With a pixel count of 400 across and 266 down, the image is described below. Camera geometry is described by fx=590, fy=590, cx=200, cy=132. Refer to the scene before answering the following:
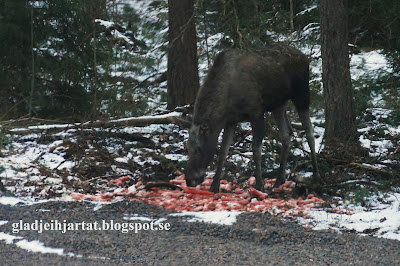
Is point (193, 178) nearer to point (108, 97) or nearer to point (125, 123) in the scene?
point (125, 123)

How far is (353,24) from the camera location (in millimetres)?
15000

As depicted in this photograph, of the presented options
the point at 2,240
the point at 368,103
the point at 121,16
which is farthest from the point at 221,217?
the point at 121,16

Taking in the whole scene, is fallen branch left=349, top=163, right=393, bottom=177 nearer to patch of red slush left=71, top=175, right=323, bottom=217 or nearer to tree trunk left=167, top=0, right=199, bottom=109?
patch of red slush left=71, top=175, right=323, bottom=217

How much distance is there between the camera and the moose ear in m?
7.83

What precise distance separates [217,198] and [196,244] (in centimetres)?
219

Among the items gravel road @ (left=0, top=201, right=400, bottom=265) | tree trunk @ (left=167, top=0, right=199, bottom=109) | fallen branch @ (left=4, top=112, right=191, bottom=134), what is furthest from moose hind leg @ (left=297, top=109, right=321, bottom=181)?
tree trunk @ (left=167, top=0, right=199, bottom=109)

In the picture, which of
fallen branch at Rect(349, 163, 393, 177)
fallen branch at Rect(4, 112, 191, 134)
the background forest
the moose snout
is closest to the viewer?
the moose snout

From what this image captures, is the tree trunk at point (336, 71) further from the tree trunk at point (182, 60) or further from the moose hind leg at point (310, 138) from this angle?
the tree trunk at point (182, 60)

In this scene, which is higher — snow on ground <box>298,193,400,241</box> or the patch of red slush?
the patch of red slush

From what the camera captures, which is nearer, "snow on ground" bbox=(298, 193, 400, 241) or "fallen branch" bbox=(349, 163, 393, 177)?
"snow on ground" bbox=(298, 193, 400, 241)

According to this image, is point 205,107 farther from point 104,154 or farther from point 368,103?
point 368,103

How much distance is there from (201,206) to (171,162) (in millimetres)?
2099

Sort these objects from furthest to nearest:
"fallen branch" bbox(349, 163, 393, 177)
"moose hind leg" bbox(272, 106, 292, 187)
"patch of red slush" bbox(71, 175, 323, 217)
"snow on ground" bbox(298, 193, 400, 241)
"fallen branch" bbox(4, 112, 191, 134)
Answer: "fallen branch" bbox(4, 112, 191, 134), "moose hind leg" bbox(272, 106, 292, 187), "fallen branch" bbox(349, 163, 393, 177), "patch of red slush" bbox(71, 175, 323, 217), "snow on ground" bbox(298, 193, 400, 241)

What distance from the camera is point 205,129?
784 cm
